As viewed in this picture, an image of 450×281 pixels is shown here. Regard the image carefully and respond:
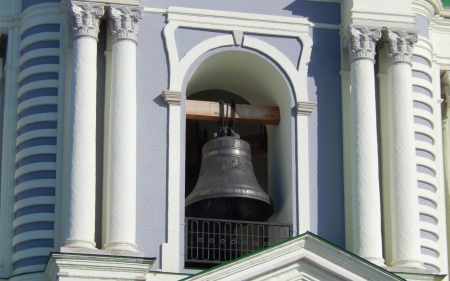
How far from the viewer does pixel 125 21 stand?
22.4 meters

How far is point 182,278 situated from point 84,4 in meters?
3.50

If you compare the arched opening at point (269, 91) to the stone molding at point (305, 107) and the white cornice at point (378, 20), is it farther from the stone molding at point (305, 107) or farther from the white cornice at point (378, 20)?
the white cornice at point (378, 20)

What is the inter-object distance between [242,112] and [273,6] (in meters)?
1.36

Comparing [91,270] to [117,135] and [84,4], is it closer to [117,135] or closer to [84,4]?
[117,135]

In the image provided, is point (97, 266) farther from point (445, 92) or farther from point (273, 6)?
point (445, 92)

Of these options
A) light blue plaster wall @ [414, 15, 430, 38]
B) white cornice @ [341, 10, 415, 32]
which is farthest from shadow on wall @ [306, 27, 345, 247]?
light blue plaster wall @ [414, 15, 430, 38]

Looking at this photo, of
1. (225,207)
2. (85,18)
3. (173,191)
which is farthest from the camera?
(225,207)

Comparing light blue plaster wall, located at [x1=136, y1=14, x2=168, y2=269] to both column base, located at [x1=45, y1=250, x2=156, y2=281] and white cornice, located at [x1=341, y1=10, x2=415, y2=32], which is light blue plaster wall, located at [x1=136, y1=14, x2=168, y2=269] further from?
white cornice, located at [x1=341, y1=10, x2=415, y2=32]

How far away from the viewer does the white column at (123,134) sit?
2144 cm

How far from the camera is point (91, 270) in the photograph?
823 inches

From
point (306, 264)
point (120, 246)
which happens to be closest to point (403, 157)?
point (306, 264)

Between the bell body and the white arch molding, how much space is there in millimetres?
482

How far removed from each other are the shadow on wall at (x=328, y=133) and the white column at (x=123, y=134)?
2279 mm

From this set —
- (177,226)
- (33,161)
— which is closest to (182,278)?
(177,226)
